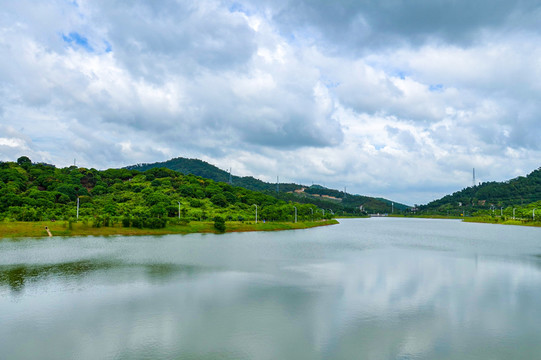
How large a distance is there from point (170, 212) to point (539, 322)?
8263 centimetres

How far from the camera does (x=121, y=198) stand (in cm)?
10900

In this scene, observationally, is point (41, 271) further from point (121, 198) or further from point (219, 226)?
point (121, 198)

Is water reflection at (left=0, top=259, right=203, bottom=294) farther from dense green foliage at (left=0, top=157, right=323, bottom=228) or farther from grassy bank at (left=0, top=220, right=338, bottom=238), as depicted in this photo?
dense green foliage at (left=0, top=157, right=323, bottom=228)

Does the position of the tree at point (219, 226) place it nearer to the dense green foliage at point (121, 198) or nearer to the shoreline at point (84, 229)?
the shoreline at point (84, 229)

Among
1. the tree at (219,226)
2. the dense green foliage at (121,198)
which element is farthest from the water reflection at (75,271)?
the tree at (219,226)

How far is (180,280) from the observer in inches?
1107

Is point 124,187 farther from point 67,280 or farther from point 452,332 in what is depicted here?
point 452,332

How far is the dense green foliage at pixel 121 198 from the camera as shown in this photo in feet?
249

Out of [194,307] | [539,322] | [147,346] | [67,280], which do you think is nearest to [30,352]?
[147,346]

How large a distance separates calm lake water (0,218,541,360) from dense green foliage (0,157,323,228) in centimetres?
4093

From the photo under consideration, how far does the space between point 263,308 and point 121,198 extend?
9883 centimetres

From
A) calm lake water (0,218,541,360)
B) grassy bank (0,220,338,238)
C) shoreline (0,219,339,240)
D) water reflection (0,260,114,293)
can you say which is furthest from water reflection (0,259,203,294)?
grassy bank (0,220,338,238)

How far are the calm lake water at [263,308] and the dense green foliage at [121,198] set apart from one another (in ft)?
134

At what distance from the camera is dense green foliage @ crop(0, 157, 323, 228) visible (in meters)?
75.8
